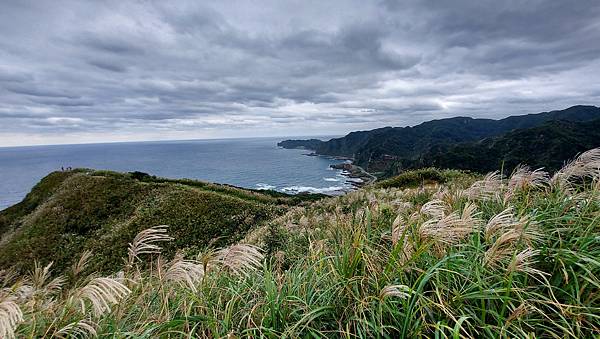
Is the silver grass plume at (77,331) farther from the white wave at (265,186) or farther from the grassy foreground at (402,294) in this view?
the white wave at (265,186)

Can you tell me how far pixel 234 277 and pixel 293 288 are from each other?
112 centimetres

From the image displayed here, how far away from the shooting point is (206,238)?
807 inches

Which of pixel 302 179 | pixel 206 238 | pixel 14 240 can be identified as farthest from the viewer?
pixel 302 179

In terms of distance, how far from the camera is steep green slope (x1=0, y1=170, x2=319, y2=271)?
2120cm

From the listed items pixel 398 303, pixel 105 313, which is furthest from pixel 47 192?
pixel 398 303

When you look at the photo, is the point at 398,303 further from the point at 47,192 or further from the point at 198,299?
the point at 47,192

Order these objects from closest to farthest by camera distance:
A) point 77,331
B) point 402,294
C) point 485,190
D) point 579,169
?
point 402,294, point 77,331, point 579,169, point 485,190

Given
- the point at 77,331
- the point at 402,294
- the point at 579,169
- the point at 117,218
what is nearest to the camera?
the point at 402,294

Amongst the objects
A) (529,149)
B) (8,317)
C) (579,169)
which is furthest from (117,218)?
(529,149)

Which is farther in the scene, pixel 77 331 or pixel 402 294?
pixel 77 331

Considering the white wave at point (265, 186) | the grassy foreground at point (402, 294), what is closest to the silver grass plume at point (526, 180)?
the grassy foreground at point (402, 294)

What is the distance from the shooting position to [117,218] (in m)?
26.5

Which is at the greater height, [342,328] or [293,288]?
[293,288]

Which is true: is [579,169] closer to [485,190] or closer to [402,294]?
[485,190]
